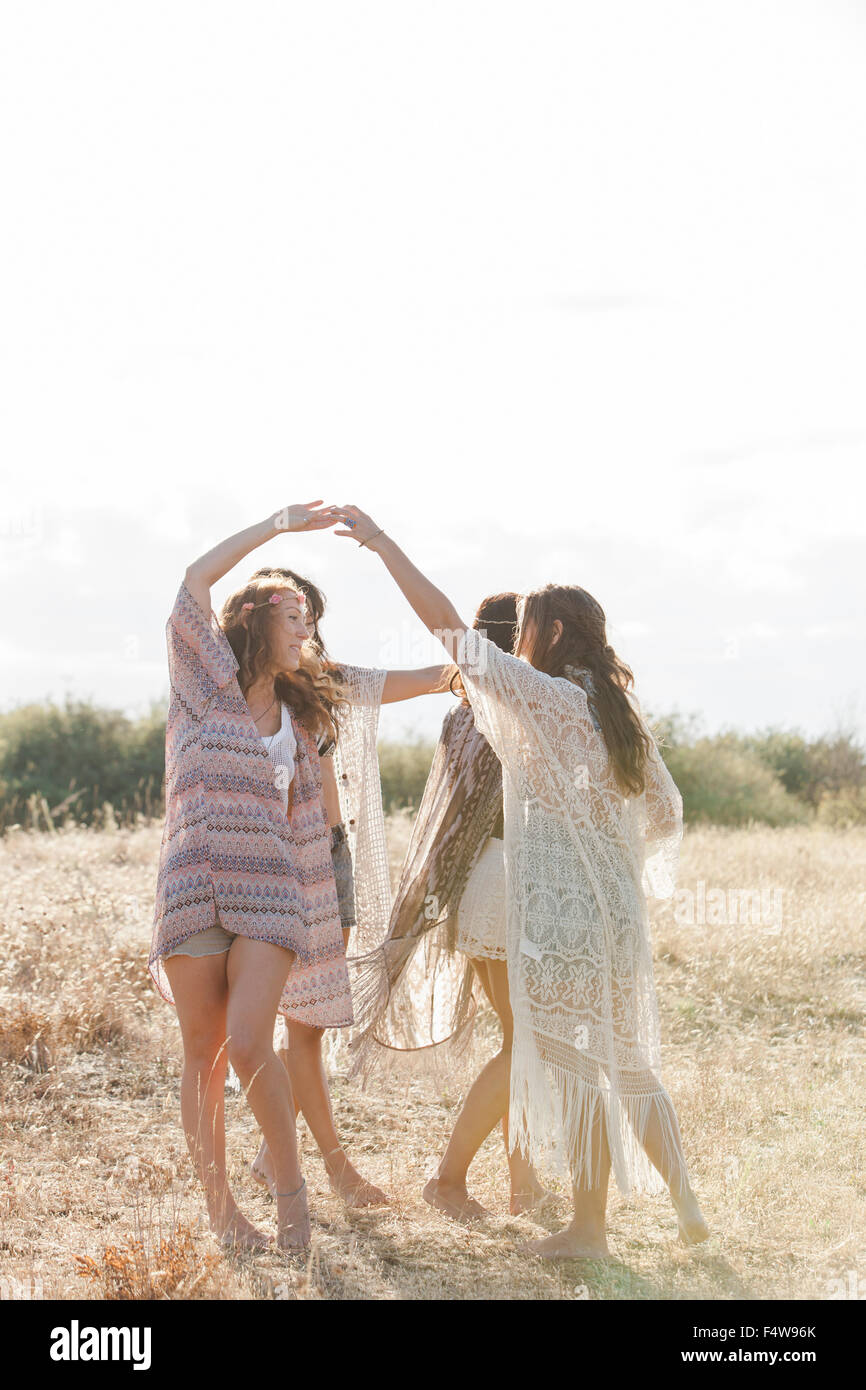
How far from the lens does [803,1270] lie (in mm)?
3934

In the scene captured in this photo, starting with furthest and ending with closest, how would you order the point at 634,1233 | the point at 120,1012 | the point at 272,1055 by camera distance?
the point at 120,1012 → the point at 634,1233 → the point at 272,1055

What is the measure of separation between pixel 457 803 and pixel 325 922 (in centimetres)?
63

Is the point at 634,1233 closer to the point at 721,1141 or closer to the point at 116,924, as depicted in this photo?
the point at 721,1141

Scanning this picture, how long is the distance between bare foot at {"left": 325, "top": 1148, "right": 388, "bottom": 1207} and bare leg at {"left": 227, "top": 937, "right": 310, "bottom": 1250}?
527 millimetres

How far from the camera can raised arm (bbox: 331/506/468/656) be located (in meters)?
3.97

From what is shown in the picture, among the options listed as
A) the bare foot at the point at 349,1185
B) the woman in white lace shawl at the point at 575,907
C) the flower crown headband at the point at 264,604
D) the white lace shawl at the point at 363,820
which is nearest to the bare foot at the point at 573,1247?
the woman in white lace shawl at the point at 575,907

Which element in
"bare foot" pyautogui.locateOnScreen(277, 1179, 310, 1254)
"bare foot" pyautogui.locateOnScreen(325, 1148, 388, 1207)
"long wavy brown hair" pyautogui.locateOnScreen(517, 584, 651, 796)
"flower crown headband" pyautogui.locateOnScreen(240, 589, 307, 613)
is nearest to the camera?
"bare foot" pyautogui.locateOnScreen(277, 1179, 310, 1254)

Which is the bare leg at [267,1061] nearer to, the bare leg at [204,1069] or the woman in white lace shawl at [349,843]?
the bare leg at [204,1069]

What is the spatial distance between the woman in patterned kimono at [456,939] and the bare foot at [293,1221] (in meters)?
0.62

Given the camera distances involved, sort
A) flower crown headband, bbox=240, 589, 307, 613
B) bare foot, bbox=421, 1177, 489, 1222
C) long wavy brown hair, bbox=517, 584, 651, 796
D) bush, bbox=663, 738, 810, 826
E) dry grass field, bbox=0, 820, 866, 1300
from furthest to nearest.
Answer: bush, bbox=663, 738, 810, 826 < bare foot, bbox=421, 1177, 489, 1222 < flower crown headband, bbox=240, 589, 307, 613 < long wavy brown hair, bbox=517, 584, 651, 796 < dry grass field, bbox=0, 820, 866, 1300

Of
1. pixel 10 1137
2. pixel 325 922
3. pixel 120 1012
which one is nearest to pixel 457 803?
pixel 325 922

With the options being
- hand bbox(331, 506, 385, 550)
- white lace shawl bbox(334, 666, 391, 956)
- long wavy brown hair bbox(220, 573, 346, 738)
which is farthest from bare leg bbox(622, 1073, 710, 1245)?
hand bbox(331, 506, 385, 550)

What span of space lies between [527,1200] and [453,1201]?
270mm

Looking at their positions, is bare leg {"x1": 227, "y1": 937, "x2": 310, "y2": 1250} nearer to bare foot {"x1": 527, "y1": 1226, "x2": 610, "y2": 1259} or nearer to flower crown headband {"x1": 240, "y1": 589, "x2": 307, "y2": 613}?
bare foot {"x1": 527, "y1": 1226, "x2": 610, "y2": 1259}
